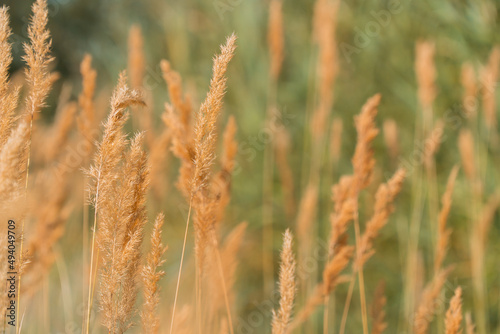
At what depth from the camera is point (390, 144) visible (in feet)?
6.83

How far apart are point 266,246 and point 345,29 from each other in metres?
1.99

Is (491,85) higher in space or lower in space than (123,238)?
higher

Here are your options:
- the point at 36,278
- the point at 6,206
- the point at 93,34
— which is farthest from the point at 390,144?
the point at 93,34

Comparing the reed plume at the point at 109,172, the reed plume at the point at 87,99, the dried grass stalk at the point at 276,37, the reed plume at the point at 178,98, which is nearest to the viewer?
the reed plume at the point at 109,172

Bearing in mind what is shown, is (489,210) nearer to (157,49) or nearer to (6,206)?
(6,206)

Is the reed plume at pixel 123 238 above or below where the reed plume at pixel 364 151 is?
below

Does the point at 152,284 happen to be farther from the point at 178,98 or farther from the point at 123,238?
the point at 178,98

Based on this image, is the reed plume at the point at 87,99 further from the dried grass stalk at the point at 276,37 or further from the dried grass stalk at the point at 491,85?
the dried grass stalk at the point at 491,85

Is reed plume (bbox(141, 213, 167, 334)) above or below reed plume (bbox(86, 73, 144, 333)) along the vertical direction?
below

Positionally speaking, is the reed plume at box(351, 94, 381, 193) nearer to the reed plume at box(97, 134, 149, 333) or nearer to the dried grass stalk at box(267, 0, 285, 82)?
the reed plume at box(97, 134, 149, 333)

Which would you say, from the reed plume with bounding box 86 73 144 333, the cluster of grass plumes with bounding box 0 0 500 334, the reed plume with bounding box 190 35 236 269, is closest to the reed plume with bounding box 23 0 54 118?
the cluster of grass plumes with bounding box 0 0 500 334

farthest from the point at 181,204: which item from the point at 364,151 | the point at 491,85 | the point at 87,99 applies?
the point at 491,85

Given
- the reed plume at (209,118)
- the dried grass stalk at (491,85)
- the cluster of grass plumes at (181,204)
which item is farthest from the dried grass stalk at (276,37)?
the reed plume at (209,118)

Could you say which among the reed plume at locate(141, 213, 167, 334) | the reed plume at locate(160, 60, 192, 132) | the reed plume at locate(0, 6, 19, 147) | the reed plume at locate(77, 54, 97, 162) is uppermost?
the reed plume at locate(77, 54, 97, 162)
